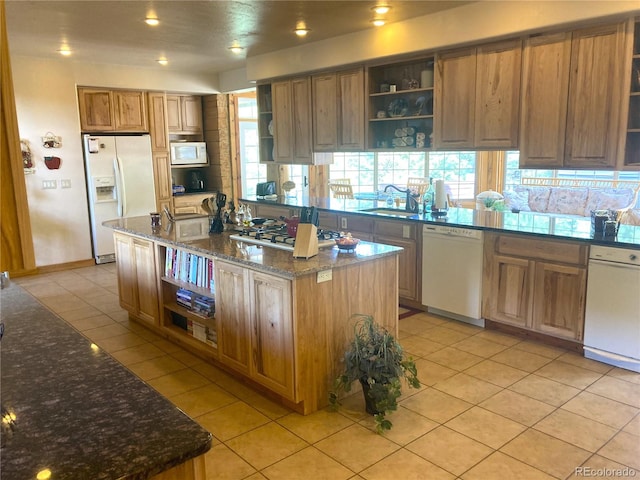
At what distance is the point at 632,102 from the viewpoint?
3.64 m

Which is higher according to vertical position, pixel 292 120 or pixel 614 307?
pixel 292 120

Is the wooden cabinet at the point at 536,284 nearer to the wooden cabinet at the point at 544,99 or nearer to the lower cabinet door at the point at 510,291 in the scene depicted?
the lower cabinet door at the point at 510,291

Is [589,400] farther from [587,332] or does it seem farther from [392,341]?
[392,341]

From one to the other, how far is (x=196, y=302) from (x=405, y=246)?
1965 millimetres

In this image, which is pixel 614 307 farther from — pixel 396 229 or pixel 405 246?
pixel 396 229

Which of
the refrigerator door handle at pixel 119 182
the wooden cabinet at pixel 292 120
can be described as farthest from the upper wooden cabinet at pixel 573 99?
the refrigerator door handle at pixel 119 182

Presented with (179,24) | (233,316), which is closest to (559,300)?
(233,316)

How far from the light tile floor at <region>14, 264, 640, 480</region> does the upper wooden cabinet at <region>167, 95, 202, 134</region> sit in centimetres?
457

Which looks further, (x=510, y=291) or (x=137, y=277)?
(x=137, y=277)

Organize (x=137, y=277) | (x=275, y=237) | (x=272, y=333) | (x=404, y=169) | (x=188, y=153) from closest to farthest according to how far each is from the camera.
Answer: (x=272, y=333), (x=275, y=237), (x=137, y=277), (x=188, y=153), (x=404, y=169)

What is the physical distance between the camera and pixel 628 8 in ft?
10.9

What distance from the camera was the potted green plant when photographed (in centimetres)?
→ 274

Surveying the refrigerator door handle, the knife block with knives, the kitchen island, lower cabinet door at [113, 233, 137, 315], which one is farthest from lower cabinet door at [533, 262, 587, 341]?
the refrigerator door handle

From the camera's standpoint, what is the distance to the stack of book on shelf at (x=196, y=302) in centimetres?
366
